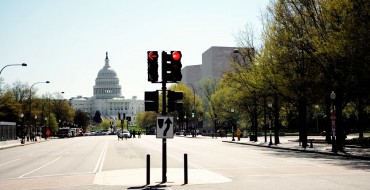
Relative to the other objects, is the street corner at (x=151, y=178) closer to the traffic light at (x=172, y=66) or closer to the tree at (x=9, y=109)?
the traffic light at (x=172, y=66)

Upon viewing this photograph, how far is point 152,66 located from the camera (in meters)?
17.1

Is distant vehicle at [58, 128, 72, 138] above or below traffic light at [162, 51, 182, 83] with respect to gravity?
below

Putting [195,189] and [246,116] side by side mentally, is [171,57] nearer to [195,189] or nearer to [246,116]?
[195,189]

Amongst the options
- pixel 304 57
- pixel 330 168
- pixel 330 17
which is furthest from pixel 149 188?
pixel 304 57

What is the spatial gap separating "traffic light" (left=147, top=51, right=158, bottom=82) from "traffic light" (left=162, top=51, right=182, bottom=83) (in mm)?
249

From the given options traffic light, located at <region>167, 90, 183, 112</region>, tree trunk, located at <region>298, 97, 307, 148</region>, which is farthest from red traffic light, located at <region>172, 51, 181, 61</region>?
tree trunk, located at <region>298, 97, 307, 148</region>

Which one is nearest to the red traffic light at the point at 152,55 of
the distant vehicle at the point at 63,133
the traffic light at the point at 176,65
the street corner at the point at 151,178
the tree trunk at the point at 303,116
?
the traffic light at the point at 176,65

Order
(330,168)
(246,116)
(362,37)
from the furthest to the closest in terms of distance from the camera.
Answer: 1. (246,116)
2. (362,37)
3. (330,168)

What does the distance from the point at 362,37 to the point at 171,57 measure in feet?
57.7

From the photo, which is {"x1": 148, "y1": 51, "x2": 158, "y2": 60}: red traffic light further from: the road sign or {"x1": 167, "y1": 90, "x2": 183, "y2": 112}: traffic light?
the road sign

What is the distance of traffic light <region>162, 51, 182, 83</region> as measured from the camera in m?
17.1

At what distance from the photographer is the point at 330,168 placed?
2261cm

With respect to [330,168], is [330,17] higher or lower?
higher

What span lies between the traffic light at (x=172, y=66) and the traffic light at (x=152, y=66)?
25 centimetres
